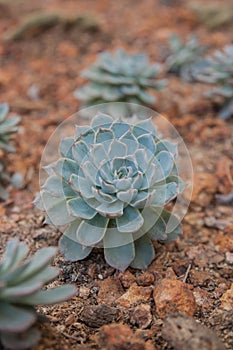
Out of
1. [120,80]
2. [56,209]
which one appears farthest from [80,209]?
[120,80]

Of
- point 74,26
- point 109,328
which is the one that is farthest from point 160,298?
point 74,26

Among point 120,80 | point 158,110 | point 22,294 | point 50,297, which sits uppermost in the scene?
point 22,294

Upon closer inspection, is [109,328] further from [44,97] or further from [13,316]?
[44,97]

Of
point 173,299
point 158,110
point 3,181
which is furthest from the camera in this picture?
point 158,110

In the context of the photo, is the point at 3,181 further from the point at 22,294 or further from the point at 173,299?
the point at 22,294

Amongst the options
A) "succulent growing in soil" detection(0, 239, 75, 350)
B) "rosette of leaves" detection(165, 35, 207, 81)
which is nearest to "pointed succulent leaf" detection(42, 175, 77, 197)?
"succulent growing in soil" detection(0, 239, 75, 350)

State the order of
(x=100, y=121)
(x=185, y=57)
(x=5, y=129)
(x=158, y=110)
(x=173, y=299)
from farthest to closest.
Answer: (x=185, y=57) < (x=158, y=110) < (x=5, y=129) < (x=100, y=121) < (x=173, y=299)
